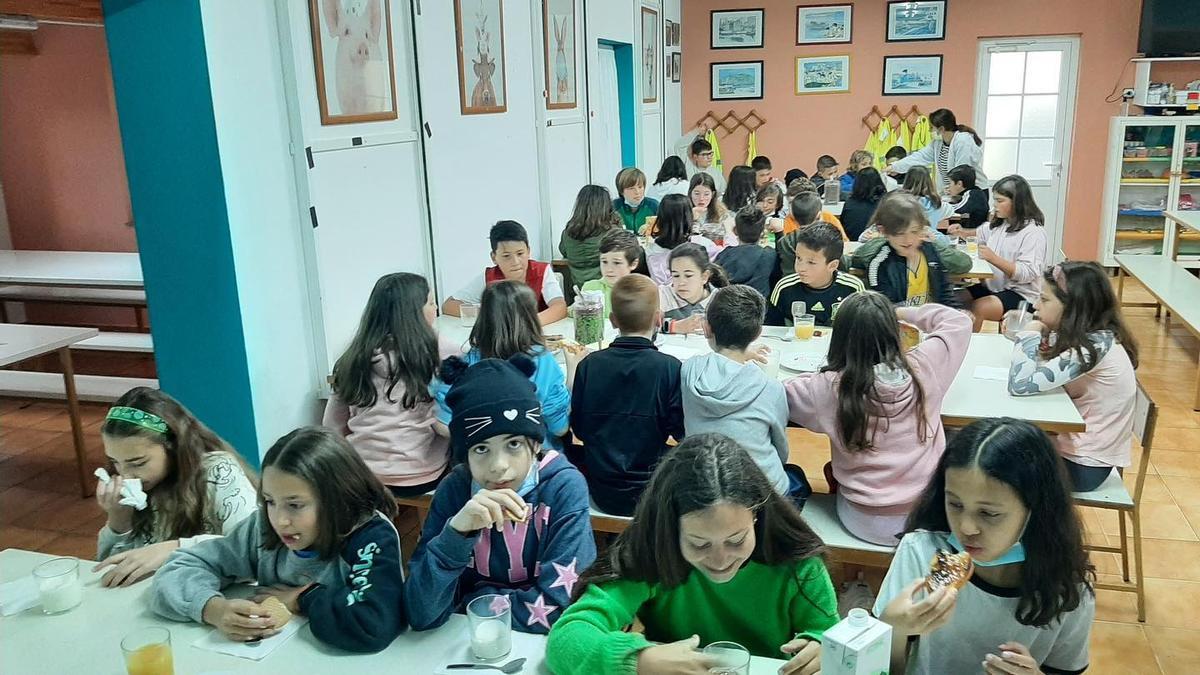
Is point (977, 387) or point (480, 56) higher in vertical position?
point (480, 56)

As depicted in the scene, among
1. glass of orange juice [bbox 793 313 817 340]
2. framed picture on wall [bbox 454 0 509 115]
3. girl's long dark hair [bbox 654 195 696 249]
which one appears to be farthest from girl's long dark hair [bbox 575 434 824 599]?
framed picture on wall [bbox 454 0 509 115]

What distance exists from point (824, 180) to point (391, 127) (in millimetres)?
4812

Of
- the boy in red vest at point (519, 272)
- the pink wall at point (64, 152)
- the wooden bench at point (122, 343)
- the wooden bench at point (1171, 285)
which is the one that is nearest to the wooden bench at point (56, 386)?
the wooden bench at point (122, 343)

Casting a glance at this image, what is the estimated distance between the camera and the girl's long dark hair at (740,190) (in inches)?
268

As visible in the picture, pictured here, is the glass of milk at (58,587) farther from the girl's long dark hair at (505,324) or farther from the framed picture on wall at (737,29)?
the framed picture on wall at (737,29)

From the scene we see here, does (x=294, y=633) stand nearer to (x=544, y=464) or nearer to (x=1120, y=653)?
(x=544, y=464)

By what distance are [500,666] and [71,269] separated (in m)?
5.23

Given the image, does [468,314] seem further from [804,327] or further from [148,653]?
[148,653]

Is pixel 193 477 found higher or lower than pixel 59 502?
higher

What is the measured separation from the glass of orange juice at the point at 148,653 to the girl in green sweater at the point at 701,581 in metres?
0.71

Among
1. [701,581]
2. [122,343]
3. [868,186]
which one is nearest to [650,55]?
[868,186]

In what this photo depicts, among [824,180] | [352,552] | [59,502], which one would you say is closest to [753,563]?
[352,552]

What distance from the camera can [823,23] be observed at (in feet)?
32.5

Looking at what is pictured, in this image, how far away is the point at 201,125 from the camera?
3229 mm
